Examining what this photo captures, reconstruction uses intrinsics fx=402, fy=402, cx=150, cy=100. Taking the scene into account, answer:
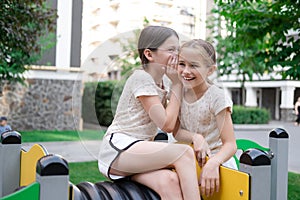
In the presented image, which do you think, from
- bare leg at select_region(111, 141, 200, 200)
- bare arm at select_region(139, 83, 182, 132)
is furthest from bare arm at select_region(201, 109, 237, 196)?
bare arm at select_region(139, 83, 182, 132)

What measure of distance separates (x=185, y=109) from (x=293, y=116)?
23941mm

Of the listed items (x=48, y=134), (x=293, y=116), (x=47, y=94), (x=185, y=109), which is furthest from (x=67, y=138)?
Result: (x=293, y=116)

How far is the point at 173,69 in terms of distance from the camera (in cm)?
167

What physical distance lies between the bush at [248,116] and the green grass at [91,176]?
1085cm

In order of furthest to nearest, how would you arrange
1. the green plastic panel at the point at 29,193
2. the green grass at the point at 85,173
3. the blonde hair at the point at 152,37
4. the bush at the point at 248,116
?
1. the bush at the point at 248,116
2. the green grass at the point at 85,173
3. the blonde hair at the point at 152,37
4. the green plastic panel at the point at 29,193

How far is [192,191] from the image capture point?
1.78m

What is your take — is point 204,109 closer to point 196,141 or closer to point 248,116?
point 196,141

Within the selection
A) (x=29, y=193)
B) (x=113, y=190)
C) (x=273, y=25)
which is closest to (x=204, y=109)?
(x=113, y=190)

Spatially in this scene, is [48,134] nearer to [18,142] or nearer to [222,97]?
[18,142]

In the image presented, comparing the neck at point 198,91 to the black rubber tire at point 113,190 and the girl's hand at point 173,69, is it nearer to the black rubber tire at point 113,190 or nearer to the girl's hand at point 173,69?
the girl's hand at point 173,69

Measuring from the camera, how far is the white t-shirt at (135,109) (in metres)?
1.68

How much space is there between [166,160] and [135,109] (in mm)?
272

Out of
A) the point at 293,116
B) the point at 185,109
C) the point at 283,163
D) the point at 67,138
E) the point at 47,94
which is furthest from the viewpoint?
the point at 293,116

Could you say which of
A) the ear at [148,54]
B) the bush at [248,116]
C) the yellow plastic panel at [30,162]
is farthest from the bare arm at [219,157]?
the bush at [248,116]
